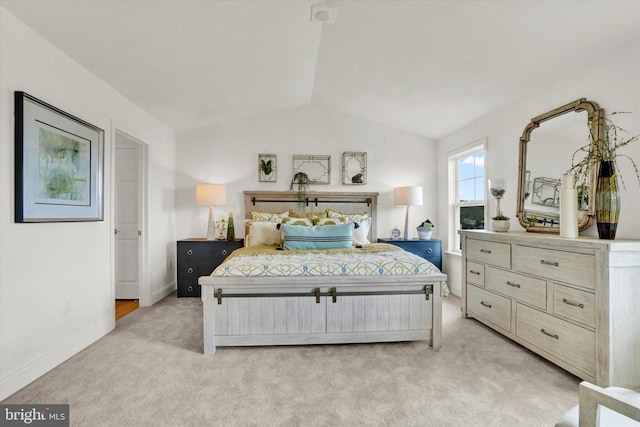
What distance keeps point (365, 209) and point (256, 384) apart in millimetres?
3190

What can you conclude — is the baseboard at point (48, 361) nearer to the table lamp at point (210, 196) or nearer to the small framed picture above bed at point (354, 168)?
the table lamp at point (210, 196)

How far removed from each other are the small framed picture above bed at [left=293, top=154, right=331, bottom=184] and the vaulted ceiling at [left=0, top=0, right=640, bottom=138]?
106 cm

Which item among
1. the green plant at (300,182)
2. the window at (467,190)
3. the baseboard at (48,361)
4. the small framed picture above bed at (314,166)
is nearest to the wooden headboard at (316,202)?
the green plant at (300,182)

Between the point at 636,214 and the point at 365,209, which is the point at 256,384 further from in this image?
the point at 365,209

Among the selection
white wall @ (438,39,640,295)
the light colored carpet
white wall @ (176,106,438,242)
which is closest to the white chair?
the light colored carpet

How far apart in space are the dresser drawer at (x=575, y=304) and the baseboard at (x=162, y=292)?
4150 mm

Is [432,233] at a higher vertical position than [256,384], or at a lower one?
higher

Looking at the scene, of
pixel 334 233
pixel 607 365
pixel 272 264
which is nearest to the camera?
pixel 607 365

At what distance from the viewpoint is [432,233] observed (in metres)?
5.02

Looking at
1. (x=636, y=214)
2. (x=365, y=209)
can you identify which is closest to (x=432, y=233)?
(x=365, y=209)

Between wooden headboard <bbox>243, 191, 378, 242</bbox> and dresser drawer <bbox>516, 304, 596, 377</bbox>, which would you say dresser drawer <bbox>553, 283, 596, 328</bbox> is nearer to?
dresser drawer <bbox>516, 304, 596, 377</bbox>

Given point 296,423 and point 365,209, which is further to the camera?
point 365,209

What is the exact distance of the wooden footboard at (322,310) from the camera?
8.44ft

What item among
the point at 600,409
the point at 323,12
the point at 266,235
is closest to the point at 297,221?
the point at 266,235
